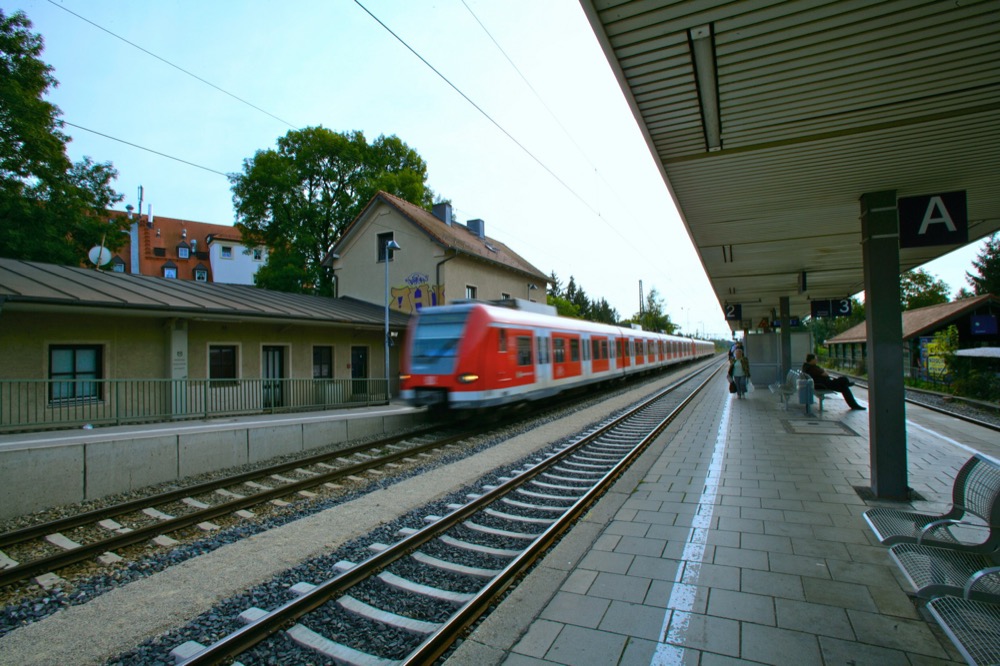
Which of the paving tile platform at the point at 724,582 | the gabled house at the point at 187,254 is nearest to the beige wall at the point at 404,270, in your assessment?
the paving tile platform at the point at 724,582

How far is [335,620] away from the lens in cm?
355

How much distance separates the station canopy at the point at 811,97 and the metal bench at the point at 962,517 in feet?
9.77

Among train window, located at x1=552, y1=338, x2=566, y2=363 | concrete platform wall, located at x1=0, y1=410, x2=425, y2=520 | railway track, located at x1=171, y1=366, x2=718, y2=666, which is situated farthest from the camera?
train window, located at x1=552, y1=338, x2=566, y2=363

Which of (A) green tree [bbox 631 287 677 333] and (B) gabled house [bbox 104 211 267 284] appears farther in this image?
(A) green tree [bbox 631 287 677 333]

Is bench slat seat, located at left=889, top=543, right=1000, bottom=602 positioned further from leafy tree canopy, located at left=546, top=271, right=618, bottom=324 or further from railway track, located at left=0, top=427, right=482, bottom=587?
leafy tree canopy, located at left=546, top=271, right=618, bottom=324

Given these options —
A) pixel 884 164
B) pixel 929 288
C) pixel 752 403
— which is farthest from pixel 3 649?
pixel 929 288

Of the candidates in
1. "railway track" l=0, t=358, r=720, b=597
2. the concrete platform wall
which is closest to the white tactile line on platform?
"railway track" l=0, t=358, r=720, b=597

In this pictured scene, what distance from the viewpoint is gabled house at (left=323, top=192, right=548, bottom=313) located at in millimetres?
22875

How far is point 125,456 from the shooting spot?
7660mm

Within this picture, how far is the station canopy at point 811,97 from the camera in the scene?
340 centimetres

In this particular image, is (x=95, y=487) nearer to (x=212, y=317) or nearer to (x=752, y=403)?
(x=212, y=317)

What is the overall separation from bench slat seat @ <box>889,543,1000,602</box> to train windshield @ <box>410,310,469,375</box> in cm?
842

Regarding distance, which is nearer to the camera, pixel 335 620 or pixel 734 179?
pixel 335 620

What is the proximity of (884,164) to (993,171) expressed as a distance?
142cm
